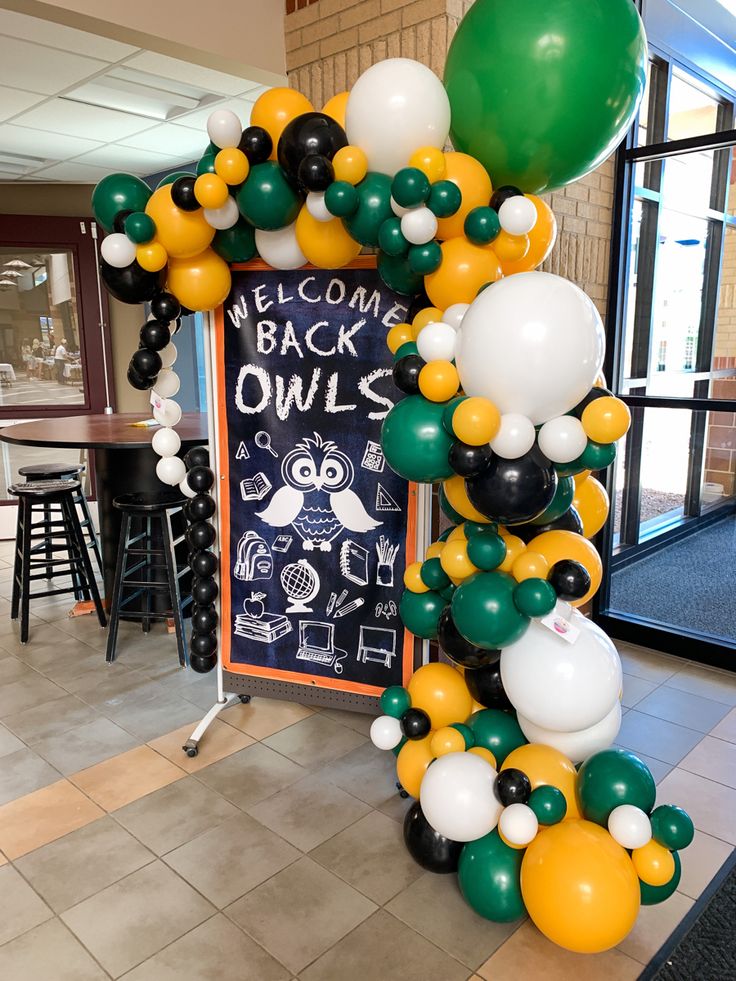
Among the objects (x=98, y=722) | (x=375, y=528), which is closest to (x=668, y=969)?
(x=375, y=528)

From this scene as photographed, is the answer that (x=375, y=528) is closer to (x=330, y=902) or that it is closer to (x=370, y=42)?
(x=330, y=902)

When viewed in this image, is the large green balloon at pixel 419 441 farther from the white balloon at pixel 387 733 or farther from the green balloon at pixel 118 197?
the green balloon at pixel 118 197

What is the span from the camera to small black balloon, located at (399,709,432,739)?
2047mm

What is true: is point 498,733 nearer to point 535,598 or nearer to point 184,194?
point 535,598

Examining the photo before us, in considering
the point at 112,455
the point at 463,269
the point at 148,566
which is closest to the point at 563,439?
the point at 463,269

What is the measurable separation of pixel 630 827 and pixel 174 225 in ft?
6.07

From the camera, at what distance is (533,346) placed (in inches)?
62.6

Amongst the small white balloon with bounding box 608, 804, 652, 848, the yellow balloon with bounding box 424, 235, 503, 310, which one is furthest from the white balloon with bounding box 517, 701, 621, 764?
the yellow balloon with bounding box 424, 235, 503, 310

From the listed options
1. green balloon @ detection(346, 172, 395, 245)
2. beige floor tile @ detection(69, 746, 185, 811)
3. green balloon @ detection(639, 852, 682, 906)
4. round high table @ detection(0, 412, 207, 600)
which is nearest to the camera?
green balloon @ detection(639, 852, 682, 906)

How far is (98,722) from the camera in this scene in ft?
9.21

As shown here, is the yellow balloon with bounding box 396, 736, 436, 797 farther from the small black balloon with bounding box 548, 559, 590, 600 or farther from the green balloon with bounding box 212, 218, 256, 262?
the green balloon with bounding box 212, 218, 256, 262

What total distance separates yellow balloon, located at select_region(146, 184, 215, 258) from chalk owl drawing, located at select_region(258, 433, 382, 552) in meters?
0.71

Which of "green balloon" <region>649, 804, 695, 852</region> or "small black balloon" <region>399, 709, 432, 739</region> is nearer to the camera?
"green balloon" <region>649, 804, 695, 852</region>

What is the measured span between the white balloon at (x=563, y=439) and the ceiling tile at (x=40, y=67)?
341 centimetres
